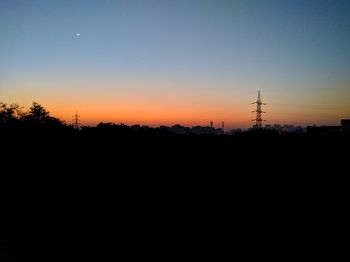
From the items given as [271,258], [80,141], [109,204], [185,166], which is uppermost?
[80,141]

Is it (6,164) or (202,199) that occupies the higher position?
(6,164)

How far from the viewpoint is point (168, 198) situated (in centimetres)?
1584

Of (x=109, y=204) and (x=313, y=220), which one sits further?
(x=109, y=204)

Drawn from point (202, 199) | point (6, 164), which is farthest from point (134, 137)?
point (202, 199)

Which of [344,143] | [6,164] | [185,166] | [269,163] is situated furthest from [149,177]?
[344,143]

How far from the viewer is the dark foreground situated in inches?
438

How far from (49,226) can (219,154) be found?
1278 centimetres

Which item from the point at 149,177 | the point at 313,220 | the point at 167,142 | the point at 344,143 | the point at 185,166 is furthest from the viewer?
the point at 344,143

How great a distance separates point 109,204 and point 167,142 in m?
9.96

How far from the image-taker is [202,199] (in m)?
15.6

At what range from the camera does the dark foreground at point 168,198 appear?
1112cm

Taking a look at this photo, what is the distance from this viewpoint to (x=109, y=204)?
15.1m

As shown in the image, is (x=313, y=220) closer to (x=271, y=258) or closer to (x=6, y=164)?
(x=271, y=258)

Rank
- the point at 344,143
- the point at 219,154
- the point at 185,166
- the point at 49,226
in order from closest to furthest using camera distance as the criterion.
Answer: the point at 49,226, the point at 185,166, the point at 219,154, the point at 344,143
